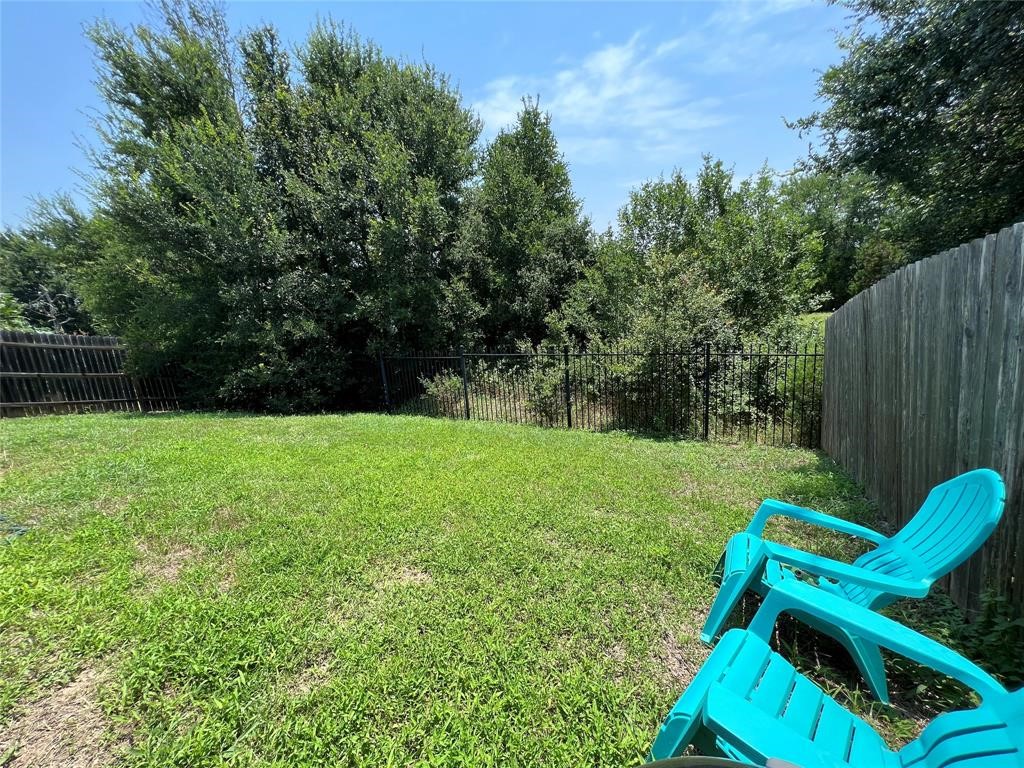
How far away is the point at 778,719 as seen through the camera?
4.12ft

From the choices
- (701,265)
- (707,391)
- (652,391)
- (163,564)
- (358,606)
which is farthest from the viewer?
(701,265)

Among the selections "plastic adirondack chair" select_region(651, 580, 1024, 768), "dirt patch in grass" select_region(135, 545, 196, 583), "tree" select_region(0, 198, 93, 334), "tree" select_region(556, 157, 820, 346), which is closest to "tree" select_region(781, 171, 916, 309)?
"tree" select_region(556, 157, 820, 346)

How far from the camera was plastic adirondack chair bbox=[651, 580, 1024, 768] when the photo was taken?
41.2 inches

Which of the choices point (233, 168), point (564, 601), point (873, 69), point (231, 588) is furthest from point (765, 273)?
point (233, 168)

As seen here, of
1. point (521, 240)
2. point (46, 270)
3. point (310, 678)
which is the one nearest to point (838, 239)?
point (521, 240)

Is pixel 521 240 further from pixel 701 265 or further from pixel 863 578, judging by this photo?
pixel 863 578

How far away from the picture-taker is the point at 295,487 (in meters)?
4.35

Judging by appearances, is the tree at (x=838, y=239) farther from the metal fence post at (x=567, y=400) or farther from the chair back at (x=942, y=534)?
the chair back at (x=942, y=534)

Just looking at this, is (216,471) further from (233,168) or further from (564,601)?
(233,168)

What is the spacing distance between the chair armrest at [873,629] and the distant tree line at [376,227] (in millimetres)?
6197

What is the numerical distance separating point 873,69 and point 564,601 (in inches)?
330

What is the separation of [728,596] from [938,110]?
26.5ft

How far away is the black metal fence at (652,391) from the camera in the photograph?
6723 millimetres

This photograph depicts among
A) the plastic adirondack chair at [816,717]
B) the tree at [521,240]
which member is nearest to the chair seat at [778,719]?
the plastic adirondack chair at [816,717]
